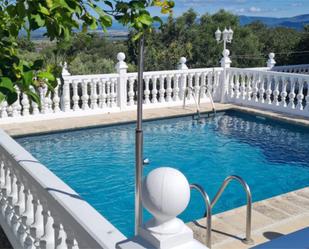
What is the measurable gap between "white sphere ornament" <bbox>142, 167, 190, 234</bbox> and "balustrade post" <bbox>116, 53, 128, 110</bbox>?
28.8 ft

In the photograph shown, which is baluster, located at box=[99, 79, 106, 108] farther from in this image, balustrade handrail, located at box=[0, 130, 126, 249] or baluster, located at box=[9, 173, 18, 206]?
baluster, located at box=[9, 173, 18, 206]

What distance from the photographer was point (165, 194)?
1562 millimetres

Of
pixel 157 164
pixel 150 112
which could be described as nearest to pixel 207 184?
pixel 157 164

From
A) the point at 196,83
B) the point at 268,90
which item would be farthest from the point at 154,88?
the point at 268,90

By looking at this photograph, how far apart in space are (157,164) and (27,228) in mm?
4415

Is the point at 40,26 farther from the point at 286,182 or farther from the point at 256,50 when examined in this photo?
the point at 256,50

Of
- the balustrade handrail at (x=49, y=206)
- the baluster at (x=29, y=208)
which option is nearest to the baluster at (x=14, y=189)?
the balustrade handrail at (x=49, y=206)

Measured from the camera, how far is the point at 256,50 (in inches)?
862

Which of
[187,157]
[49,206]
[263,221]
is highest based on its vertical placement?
[49,206]

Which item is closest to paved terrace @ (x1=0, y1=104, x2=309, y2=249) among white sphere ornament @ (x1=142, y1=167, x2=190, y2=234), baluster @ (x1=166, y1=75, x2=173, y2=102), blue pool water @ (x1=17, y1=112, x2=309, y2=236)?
blue pool water @ (x1=17, y1=112, x2=309, y2=236)

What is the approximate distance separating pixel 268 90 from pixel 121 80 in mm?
3877

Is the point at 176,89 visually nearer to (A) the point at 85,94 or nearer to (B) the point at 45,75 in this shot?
(A) the point at 85,94

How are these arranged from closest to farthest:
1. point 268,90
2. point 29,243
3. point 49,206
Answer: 1. point 49,206
2. point 29,243
3. point 268,90

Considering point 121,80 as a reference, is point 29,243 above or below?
below
